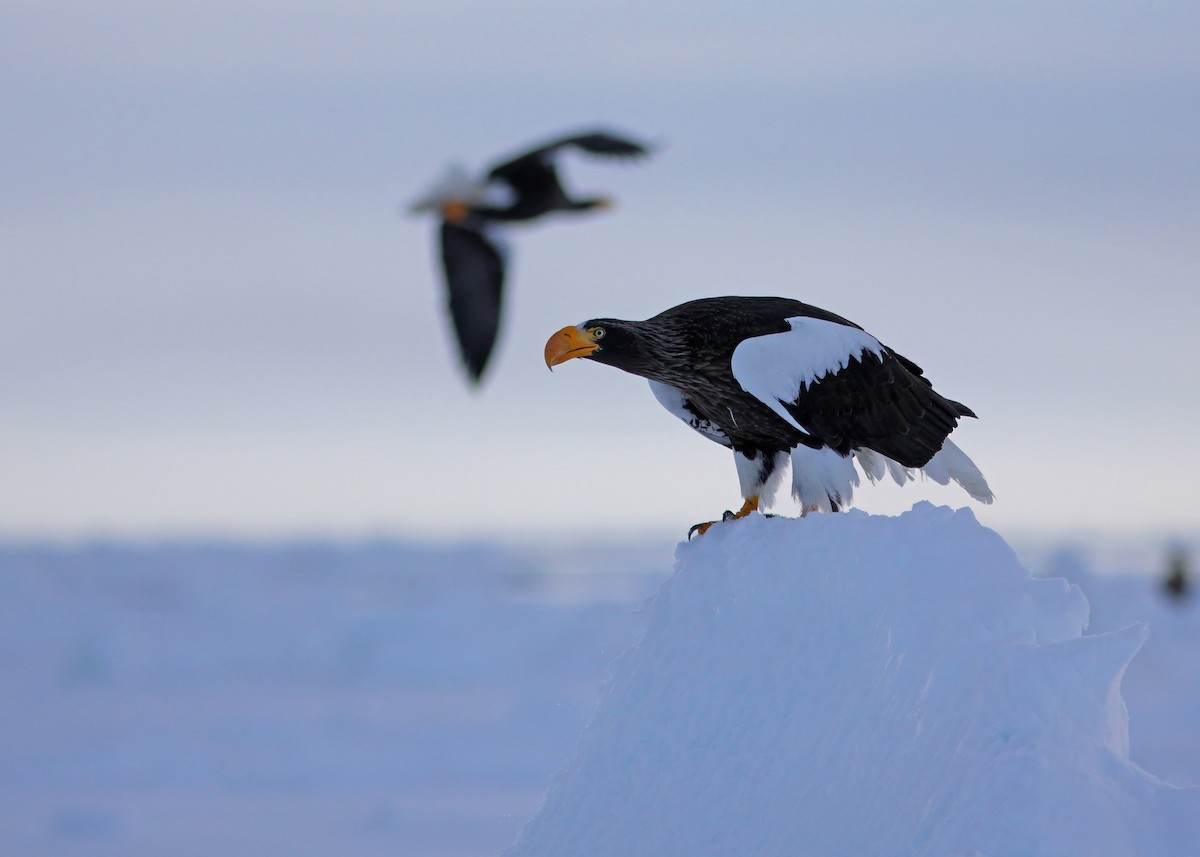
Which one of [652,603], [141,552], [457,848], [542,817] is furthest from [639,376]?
[141,552]

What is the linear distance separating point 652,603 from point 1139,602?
1273cm

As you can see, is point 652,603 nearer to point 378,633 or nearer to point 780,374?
point 780,374

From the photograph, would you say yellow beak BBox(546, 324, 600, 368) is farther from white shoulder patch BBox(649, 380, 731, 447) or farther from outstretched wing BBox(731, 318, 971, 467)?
outstretched wing BBox(731, 318, 971, 467)

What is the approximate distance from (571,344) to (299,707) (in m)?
17.4

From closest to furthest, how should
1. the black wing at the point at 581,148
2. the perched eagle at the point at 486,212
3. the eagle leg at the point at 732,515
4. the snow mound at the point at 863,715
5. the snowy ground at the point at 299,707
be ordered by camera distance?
the snow mound at the point at 863,715
the eagle leg at the point at 732,515
the black wing at the point at 581,148
the perched eagle at the point at 486,212
the snowy ground at the point at 299,707

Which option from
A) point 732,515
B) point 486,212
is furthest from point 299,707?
point 732,515

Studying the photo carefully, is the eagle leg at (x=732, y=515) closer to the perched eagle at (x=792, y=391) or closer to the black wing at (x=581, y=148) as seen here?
the perched eagle at (x=792, y=391)

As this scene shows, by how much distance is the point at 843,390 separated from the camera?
16.2 feet

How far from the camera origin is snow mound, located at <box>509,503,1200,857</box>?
9.13ft

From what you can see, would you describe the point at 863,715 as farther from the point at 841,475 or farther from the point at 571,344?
the point at 571,344

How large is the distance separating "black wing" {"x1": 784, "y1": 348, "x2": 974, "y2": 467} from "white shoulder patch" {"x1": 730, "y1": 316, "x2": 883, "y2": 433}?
3 centimetres

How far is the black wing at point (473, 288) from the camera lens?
803 centimetres

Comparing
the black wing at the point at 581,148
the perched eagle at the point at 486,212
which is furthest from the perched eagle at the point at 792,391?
the perched eagle at the point at 486,212

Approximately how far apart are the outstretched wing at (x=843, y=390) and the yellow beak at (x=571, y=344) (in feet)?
2.27
